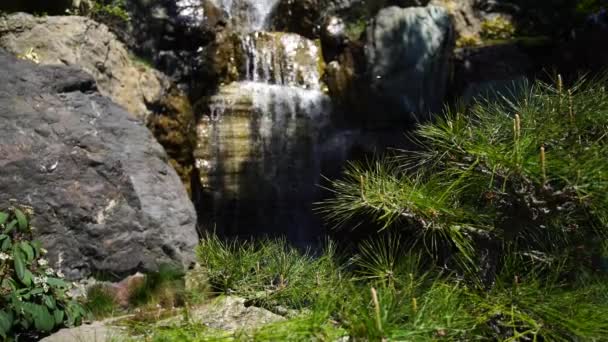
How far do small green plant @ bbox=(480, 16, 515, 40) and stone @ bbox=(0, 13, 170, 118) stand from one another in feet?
18.8

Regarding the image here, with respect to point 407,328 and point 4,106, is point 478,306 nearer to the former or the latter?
point 407,328

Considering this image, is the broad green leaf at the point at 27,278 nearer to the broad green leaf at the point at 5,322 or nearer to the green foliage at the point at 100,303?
the broad green leaf at the point at 5,322

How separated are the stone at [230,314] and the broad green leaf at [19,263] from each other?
126 cm

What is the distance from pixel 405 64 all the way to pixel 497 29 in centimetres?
284

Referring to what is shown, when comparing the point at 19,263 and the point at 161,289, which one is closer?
the point at 19,263

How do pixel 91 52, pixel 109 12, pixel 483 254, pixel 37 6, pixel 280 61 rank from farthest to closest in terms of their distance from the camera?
pixel 280 61 < pixel 109 12 < pixel 37 6 < pixel 91 52 < pixel 483 254

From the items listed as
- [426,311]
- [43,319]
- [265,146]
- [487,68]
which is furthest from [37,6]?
[426,311]

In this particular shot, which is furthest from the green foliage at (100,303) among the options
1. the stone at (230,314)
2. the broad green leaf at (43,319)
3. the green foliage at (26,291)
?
the stone at (230,314)

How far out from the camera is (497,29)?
33.9 feet

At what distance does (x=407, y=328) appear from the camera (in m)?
1.64

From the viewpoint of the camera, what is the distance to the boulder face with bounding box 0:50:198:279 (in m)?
4.46

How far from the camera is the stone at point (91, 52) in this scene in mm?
5789

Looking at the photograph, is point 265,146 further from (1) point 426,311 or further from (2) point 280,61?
(1) point 426,311

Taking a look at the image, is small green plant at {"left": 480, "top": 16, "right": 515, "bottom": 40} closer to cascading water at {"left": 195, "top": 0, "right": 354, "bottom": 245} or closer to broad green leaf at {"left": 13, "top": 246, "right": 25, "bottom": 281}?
cascading water at {"left": 195, "top": 0, "right": 354, "bottom": 245}
